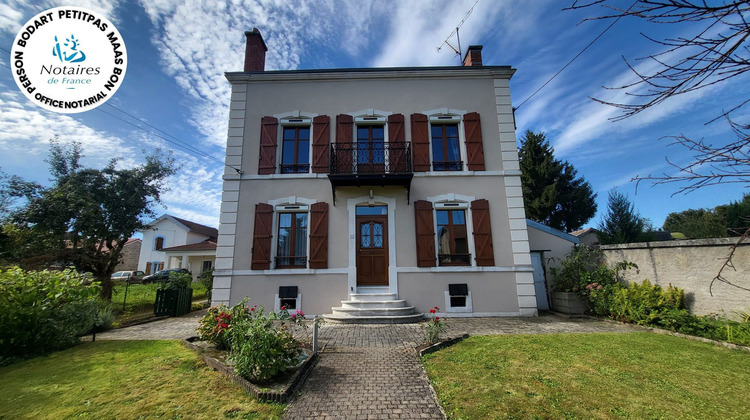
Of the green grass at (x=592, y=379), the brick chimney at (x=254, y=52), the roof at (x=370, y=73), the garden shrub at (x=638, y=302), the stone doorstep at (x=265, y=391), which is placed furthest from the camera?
the brick chimney at (x=254, y=52)

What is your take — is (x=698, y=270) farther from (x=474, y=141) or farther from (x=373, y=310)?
(x=373, y=310)

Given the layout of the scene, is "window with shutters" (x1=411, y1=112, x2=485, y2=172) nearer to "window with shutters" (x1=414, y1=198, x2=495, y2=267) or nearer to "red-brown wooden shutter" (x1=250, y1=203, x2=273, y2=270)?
"window with shutters" (x1=414, y1=198, x2=495, y2=267)

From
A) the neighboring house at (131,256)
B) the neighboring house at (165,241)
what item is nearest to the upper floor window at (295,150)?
the neighboring house at (165,241)

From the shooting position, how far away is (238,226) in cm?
879

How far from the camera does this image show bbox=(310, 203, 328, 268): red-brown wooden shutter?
8461 millimetres

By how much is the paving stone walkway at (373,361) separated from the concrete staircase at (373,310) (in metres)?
0.31

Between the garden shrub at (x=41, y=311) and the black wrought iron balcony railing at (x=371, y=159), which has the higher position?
the black wrought iron balcony railing at (x=371, y=159)

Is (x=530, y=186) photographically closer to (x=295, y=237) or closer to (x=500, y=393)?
(x=295, y=237)

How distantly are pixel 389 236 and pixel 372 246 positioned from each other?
618mm

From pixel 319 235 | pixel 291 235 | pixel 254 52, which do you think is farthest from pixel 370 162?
pixel 254 52

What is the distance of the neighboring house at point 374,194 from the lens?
834cm

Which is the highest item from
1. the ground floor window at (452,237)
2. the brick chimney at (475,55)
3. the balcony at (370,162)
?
the brick chimney at (475,55)

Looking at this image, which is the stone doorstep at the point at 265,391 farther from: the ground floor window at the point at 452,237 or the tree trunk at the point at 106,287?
the tree trunk at the point at 106,287

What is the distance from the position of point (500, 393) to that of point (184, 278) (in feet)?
32.4
